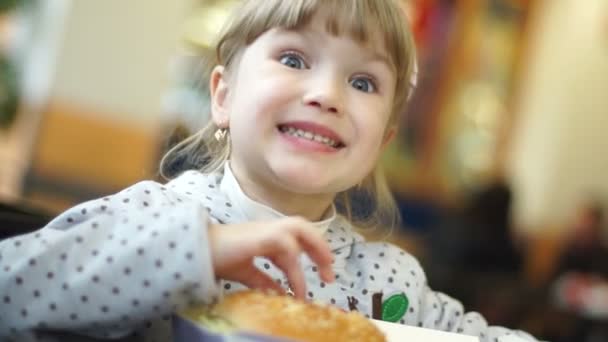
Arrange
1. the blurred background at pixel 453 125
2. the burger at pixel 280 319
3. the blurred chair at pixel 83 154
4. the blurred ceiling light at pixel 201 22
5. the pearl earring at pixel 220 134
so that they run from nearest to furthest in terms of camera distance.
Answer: the burger at pixel 280 319
the pearl earring at pixel 220 134
the blurred background at pixel 453 125
the blurred chair at pixel 83 154
the blurred ceiling light at pixel 201 22

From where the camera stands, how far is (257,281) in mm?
802

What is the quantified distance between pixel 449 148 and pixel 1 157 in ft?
13.2

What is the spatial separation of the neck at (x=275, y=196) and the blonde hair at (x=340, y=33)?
0.10m

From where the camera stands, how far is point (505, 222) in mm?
5273

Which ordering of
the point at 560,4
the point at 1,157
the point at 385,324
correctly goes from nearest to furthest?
1. the point at 385,324
2. the point at 1,157
3. the point at 560,4

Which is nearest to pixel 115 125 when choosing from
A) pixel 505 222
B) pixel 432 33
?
pixel 505 222

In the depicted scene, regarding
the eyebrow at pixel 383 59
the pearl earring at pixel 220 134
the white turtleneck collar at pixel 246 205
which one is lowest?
the white turtleneck collar at pixel 246 205

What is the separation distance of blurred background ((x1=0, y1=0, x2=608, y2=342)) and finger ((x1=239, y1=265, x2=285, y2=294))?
1.93 m

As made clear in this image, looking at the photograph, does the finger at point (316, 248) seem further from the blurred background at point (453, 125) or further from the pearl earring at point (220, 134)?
the blurred background at point (453, 125)

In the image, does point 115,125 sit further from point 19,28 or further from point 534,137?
point 534,137

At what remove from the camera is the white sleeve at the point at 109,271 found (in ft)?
2.31

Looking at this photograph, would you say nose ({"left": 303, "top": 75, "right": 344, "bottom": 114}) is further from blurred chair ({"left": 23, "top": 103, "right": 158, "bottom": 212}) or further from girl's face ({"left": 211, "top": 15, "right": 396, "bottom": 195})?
blurred chair ({"left": 23, "top": 103, "right": 158, "bottom": 212})

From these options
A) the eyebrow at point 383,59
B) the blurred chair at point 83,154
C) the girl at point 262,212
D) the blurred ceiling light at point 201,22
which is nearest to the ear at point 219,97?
the girl at point 262,212

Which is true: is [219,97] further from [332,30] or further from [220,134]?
[332,30]
